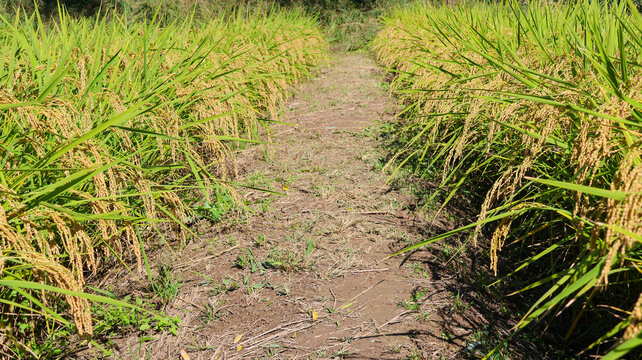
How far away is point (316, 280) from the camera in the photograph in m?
2.31

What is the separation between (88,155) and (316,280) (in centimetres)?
131

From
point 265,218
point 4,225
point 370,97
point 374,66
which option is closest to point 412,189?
point 265,218

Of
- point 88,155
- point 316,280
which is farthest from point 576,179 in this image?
point 88,155

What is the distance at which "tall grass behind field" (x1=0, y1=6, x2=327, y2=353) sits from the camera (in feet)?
4.98

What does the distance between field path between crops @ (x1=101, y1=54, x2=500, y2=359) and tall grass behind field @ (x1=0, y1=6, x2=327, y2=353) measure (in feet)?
1.11

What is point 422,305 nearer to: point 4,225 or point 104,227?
point 104,227

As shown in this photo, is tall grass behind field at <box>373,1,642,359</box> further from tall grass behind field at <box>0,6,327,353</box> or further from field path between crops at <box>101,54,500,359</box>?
tall grass behind field at <box>0,6,327,353</box>

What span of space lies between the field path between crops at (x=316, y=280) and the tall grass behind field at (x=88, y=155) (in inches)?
13.3

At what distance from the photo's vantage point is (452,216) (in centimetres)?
286

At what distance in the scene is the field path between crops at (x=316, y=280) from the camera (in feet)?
6.21

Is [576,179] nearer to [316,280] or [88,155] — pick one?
[316,280]

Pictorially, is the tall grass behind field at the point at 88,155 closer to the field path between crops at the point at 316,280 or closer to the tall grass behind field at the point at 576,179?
the field path between crops at the point at 316,280

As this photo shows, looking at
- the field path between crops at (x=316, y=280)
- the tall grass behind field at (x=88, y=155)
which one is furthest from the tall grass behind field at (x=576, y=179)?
the tall grass behind field at (x=88, y=155)

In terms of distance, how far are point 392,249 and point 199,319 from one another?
113cm
